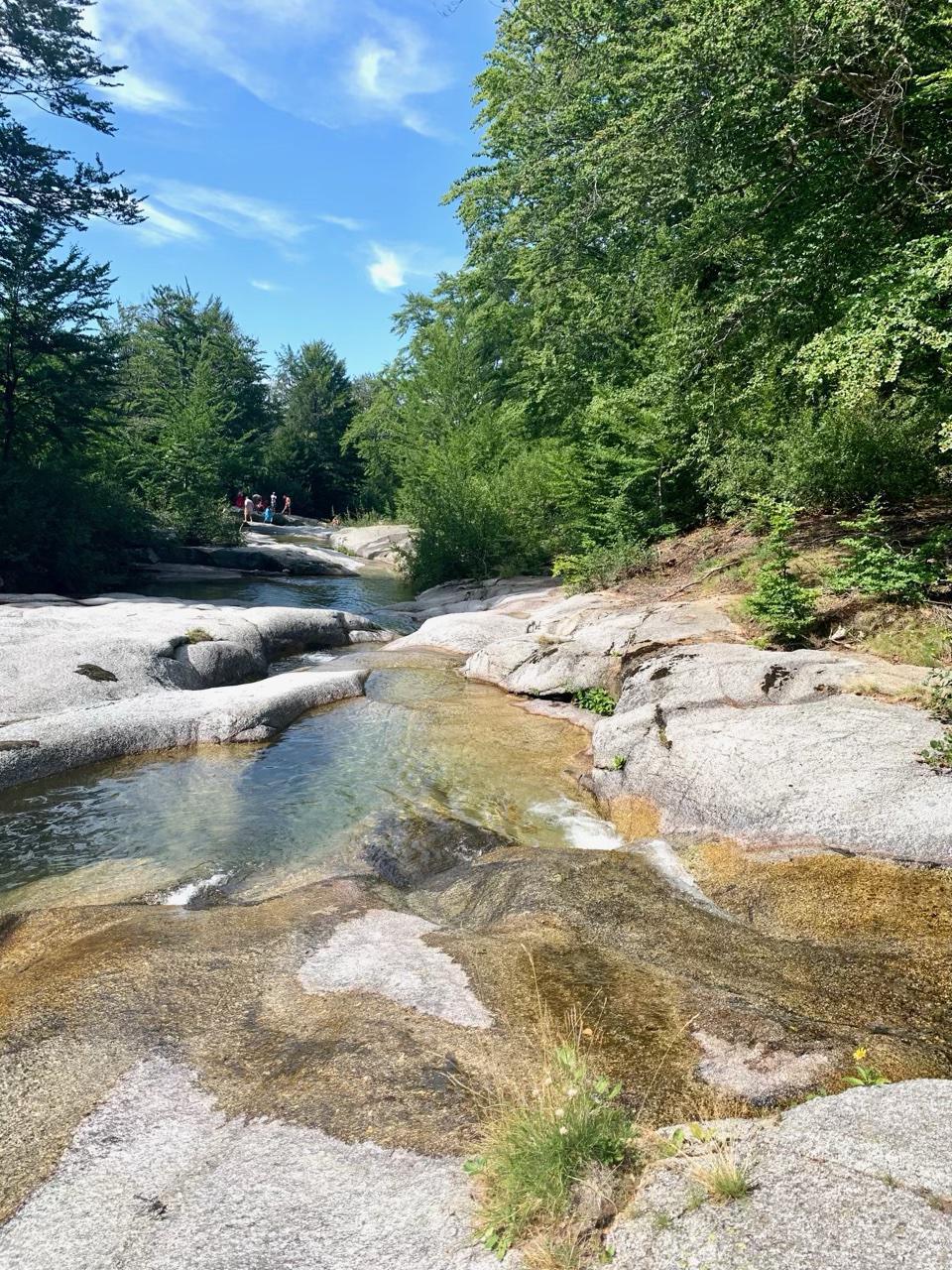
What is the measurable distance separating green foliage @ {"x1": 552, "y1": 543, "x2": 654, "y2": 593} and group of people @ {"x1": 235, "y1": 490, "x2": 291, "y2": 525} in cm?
2889

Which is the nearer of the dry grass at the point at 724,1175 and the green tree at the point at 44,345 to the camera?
the dry grass at the point at 724,1175

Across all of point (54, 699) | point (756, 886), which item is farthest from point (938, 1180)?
point (54, 699)

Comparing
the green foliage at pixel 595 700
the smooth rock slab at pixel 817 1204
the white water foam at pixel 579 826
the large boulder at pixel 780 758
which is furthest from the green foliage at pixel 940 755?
the green foliage at pixel 595 700

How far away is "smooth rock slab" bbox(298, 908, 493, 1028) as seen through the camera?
3.91 metres

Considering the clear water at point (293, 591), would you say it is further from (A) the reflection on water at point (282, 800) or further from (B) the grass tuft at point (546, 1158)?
(B) the grass tuft at point (546, 1158)

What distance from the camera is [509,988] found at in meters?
4.08

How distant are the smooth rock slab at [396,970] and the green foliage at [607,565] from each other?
11.0 meters

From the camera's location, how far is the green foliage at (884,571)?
8336 mm

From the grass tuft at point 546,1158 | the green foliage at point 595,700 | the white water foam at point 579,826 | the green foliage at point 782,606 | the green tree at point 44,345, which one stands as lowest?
the white water foam at point 579,826

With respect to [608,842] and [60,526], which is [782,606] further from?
[60,526]

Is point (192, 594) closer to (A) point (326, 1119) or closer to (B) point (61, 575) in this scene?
(B) point (61, 575)

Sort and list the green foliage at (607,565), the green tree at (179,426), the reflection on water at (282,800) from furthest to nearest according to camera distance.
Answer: the green tree at (179,426) → the green foliage at (607,565) → the reflection on water at (282,800)

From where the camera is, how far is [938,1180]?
2330 mm

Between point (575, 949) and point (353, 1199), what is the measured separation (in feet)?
7.19
